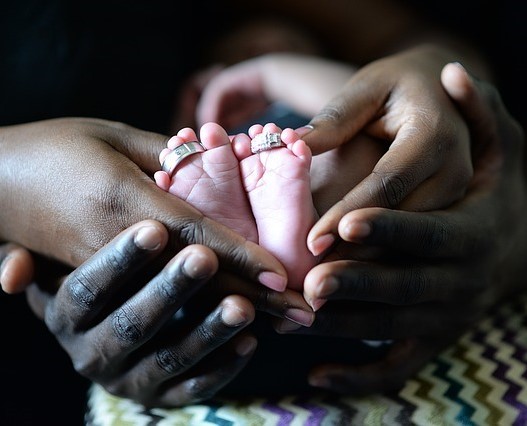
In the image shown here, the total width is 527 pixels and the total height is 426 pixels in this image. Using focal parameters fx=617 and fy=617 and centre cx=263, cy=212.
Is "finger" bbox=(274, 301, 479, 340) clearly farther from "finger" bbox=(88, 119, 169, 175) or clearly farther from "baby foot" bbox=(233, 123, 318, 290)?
"finger" bbox=(88, 119, 169, 175)

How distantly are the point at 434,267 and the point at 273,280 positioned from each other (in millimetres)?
214

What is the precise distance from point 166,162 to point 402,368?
0.39 m

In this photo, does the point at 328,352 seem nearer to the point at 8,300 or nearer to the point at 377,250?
the point at 377,250

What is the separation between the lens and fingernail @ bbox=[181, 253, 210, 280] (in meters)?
0.56

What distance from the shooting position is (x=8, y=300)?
0.94 m

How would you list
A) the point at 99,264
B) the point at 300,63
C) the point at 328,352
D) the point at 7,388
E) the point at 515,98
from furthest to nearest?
the point at 515,98 → the point at 300,63 → the point at 7,388 → the point at 328,352 → the point at 99,264

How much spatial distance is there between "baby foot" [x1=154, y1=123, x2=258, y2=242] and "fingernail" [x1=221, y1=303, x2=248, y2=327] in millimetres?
81

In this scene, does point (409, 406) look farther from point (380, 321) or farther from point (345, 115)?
point (345, 115)

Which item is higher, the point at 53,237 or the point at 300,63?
the point at 300,63

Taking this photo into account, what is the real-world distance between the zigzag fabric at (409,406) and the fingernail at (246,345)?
0.11 m

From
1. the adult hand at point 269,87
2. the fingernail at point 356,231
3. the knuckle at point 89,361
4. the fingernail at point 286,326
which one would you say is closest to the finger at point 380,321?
the fingernail at point 286,326

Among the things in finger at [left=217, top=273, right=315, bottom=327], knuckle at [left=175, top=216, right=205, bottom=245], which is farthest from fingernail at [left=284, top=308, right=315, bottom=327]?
knuckle at [left=175, top=216, right=205, bottom=245]

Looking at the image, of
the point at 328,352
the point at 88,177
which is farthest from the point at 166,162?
the point at 328,352

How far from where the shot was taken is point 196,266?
1.85ft
